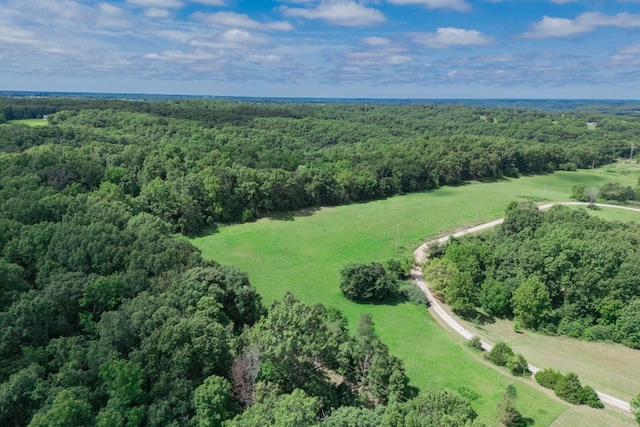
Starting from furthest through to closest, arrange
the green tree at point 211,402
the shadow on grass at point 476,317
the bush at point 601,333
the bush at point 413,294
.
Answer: the bush at point 413,294
the shadow on grass at point 476,317
the bush at point 601,333
the green tree at point 211,402

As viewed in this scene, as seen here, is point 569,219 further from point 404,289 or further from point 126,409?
point 126,409

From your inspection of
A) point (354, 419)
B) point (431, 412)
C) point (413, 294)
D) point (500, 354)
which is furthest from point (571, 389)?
point (354, 419)

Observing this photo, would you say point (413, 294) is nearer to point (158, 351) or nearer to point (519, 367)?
point (519, 367)

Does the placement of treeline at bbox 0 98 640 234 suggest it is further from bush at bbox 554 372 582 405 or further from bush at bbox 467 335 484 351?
bush at bbox 554 372 582 405

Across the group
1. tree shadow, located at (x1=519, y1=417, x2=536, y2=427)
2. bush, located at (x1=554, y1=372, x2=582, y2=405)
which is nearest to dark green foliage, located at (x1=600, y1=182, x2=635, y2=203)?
bush, located at (x1=554, y1=372, x2=582, y2=405)

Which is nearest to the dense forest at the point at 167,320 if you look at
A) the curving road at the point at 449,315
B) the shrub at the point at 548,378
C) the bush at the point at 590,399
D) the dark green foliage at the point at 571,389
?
the curving road at the point at 449,315

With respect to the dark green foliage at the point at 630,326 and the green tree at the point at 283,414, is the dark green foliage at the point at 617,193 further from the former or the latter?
the green tree at the point at 283,414
